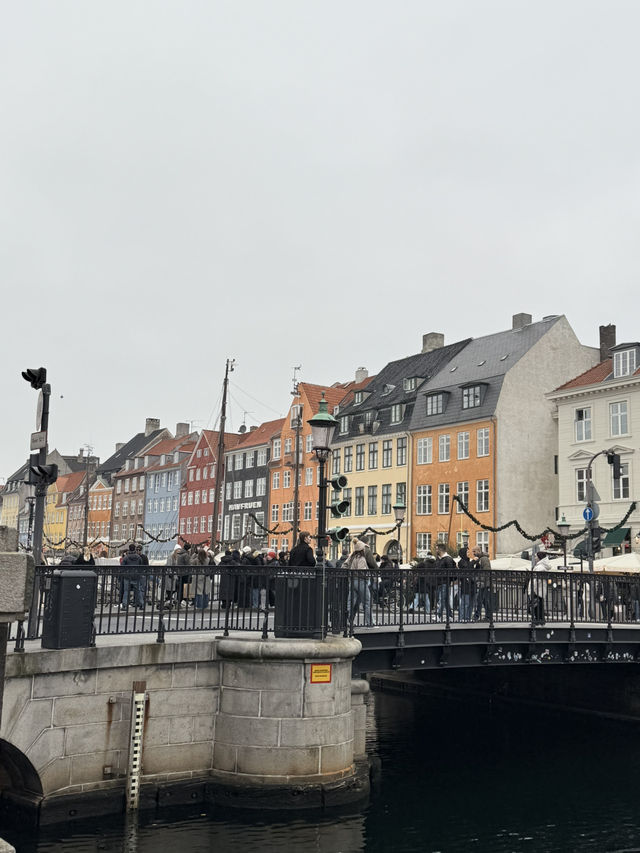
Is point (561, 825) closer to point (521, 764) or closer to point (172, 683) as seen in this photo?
point (521, 764)

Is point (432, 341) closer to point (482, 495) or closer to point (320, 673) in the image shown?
point (482, 495)

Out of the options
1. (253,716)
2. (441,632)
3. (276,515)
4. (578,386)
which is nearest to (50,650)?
(253,716)

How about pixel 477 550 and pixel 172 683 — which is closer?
pixel 172 683

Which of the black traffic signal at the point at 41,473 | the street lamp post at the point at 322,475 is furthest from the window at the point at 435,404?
the black traffic signal at the point at 41,473

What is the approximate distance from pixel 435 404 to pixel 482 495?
778 cm

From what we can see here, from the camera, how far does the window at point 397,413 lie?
6012 cm

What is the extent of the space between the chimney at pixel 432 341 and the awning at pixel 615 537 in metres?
25.1

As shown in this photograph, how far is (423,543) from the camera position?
181 ft

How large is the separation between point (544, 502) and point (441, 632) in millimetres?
36979

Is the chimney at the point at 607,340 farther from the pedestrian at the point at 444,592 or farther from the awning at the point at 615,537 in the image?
the pedestrian at the point at 444,592

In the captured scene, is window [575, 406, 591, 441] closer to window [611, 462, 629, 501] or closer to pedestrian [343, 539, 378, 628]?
window [611, 462, 629, 501]

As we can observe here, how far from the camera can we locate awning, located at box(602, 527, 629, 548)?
42281 mm

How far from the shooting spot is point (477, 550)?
A: 19750 millimetres

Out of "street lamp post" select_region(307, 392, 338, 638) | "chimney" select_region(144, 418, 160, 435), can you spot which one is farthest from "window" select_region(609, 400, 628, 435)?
"chimney" select_region(144, 418, 160, 435)
